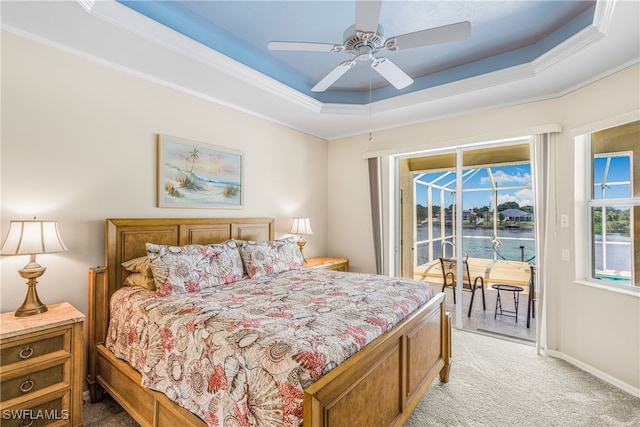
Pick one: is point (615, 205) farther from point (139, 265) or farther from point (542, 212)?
point (139, 265)

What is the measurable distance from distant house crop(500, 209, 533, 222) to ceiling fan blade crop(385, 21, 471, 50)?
2.50 metres

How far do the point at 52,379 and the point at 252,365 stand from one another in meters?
1.57

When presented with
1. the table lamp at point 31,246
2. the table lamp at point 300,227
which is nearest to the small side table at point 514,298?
the table lamp at point 300,227

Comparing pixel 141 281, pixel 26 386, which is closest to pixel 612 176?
pixel 141 281

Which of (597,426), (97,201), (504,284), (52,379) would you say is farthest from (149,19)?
(504,284)

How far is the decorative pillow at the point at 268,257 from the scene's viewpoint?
119 inches

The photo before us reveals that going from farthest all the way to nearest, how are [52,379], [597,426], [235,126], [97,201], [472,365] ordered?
1. [235,126]
2. [472,365]
3. [97,201]
4. [597,426]
5. [52,379]

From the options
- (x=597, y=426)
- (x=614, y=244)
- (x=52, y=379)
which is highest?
(x=614, y=244)

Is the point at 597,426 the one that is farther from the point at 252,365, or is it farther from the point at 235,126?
the point at 235,126

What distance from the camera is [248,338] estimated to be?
1.50 m

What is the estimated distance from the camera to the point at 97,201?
8.57 ft

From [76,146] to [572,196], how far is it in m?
4.60

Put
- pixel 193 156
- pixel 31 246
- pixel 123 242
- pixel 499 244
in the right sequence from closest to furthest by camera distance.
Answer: pixel 31 246 < pixel 123 242 < pixel 193 156 < pixel 499 244

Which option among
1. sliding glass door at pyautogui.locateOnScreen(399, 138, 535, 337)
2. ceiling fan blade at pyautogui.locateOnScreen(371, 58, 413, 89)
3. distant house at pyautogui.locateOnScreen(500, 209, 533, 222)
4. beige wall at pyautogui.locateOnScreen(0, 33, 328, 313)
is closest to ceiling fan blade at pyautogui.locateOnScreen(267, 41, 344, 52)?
ceiling fan blade at pyautogui.locateOnScreen(371, 58, 413, 89)
